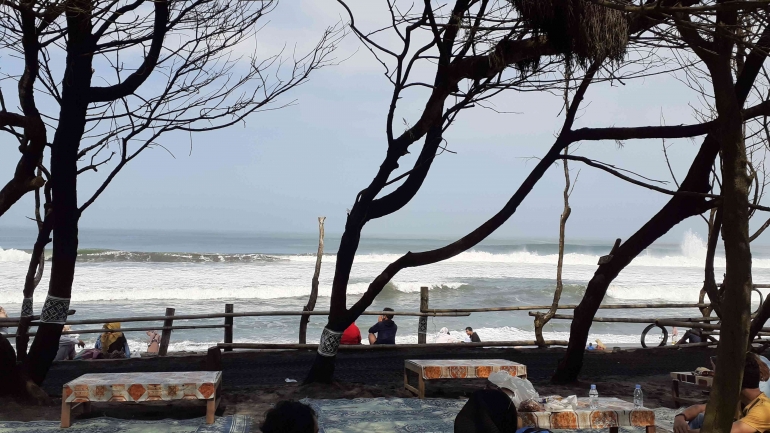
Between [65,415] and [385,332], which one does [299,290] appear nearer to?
[385,332]

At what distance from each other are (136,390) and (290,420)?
3424 mm

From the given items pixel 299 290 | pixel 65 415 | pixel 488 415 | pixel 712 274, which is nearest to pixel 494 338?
pixel 712 274

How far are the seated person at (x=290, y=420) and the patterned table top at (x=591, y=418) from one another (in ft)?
8.81

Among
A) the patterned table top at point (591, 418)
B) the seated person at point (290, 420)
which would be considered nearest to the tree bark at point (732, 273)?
the seated person at point (290, 420)

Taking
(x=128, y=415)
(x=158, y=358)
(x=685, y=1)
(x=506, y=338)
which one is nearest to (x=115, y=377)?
(x=128, y=415)

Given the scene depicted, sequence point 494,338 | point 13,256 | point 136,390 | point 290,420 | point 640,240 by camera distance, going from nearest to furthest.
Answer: point 290,420 < point 136,390 < point 640,240 < point 494,338 < point 13,256

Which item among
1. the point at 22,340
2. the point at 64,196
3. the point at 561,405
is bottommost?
the point at 561,405

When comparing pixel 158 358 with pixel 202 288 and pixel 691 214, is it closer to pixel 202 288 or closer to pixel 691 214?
Answer: pixel 691 214

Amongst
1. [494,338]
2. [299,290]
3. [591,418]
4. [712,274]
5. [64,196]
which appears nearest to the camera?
[591,418]

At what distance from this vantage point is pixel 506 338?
1537cm

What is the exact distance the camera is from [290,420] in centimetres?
210

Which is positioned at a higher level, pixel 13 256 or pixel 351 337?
pixel 13 256

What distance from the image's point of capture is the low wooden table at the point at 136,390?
501cm

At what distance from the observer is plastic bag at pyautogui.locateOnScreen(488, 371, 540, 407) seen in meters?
4.80
